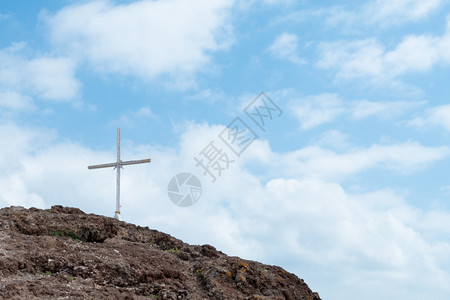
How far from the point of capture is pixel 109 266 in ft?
53.9

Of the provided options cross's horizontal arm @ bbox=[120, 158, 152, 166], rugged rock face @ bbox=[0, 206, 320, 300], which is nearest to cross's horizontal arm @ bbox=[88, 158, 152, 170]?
cross's horizontal arm @ bbox=[120, 158, 152, 166]

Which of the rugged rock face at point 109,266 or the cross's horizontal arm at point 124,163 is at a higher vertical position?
the cross's horizontal arm at point 124,163

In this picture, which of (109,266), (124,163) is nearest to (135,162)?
(124,163)

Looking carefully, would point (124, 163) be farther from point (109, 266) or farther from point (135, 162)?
point (109, 266)

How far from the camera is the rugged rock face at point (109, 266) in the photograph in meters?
15.1

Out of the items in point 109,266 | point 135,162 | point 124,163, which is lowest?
point 109,266

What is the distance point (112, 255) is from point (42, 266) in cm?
Answer: 224

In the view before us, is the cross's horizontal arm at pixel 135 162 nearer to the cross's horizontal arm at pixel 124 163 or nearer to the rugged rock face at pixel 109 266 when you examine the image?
the cross's horizontal arm at pixel 124 163

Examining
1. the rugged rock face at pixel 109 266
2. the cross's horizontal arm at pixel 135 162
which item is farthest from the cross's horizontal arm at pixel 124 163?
the rugged rock face at pixel 109 266

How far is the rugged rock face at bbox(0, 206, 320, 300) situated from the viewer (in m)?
15.1

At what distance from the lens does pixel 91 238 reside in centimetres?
1933

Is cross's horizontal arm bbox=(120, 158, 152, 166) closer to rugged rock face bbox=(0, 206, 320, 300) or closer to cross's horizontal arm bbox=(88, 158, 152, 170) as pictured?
cross's horizontal arm bbox=(88, 158, 152, 170)

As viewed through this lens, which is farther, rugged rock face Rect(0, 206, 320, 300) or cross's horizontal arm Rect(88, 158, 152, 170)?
cross's horizontal arm Rect(88, 158, 152, 170)

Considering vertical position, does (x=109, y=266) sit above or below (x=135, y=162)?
below
